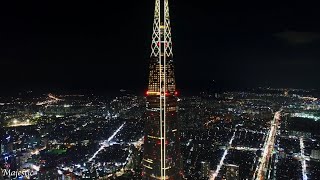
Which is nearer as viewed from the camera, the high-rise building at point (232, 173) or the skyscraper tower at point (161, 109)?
the skyscraper tower at point (161, 109)

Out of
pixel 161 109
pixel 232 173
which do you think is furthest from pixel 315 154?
pixel 161 109

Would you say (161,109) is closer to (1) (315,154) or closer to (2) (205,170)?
(2) (205,170)

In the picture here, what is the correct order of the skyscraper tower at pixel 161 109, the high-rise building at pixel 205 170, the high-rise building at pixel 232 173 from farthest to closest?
1. the high-rise building at pixel 205 170
2. the high-rise building at pixel 232 173
3. the skyscraper tower at pixel 161 109

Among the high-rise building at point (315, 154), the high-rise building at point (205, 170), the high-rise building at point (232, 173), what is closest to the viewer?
the high-rise building at point (232, 173)

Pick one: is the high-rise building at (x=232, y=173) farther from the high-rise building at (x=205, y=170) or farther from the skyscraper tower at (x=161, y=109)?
the skyscraper tower at (x=161, y=109)

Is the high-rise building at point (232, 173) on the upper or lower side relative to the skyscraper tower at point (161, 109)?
lower

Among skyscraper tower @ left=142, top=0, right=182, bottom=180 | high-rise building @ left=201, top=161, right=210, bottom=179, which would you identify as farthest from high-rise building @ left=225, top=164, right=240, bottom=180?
skyscraper tower @ left=142, top=0, right=182, bottom=180

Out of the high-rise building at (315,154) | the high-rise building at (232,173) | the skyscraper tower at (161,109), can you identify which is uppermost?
the skyscraper tower at (161,109)

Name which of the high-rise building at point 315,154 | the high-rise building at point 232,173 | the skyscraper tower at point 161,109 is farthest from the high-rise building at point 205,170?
the high-rise building at point 315,154
